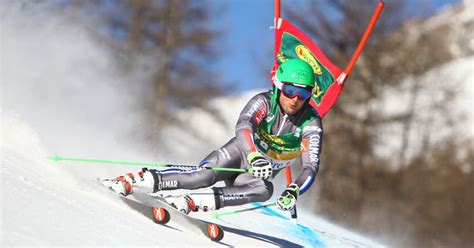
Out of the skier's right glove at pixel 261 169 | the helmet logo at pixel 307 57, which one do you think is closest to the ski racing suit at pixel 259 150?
the skier's right glove at pixel 261 169

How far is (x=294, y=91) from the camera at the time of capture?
6273 mm

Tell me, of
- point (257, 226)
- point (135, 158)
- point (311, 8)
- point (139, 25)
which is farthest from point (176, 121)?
point (257, 226)

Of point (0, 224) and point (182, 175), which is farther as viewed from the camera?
point (182, 175)

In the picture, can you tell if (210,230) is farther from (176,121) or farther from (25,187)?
(176,121)

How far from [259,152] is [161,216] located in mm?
1120

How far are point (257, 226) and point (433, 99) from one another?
1815 centimetres

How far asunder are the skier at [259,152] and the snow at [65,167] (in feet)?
1.10

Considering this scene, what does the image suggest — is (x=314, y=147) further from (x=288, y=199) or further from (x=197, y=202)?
(x=197, y=202)

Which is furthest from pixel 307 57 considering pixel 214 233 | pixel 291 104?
pixel 214 233

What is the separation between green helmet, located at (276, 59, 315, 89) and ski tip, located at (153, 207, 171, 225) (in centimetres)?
146

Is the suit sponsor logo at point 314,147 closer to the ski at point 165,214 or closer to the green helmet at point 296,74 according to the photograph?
the green helmet at point 296,74

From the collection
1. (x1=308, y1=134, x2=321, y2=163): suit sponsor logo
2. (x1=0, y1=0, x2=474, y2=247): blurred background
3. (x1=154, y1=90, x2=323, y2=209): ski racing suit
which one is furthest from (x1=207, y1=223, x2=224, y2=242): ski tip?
(x1=0, y1=0, x2=474, y2=247): blurred background

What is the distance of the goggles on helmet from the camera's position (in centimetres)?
625

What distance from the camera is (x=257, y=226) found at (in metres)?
7.46
